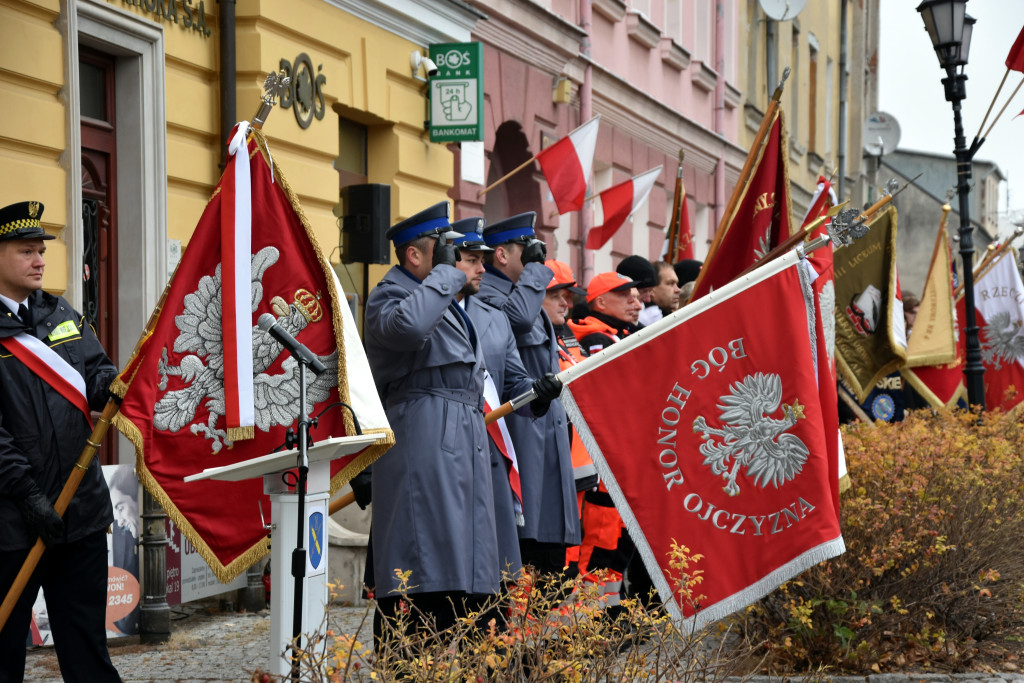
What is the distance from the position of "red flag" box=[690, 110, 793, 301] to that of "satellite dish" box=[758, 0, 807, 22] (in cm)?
1552

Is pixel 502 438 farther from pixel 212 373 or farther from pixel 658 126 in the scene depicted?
pixel 658 126

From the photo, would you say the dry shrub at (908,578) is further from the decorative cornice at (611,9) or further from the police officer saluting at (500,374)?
the decorative cornice at (611,9)

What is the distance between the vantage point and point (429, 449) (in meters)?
4.91

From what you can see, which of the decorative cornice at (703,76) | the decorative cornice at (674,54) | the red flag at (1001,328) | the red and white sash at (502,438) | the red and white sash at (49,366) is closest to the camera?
the red and white sash at (49,366)

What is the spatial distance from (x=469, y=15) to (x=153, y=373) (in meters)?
7.88

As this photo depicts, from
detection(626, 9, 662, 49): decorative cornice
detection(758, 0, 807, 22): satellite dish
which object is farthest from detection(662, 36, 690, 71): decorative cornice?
detection(758, 0, 807, 22): satellite dish

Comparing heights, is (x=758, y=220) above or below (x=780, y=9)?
below

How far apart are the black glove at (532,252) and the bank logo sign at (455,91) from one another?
555 cm

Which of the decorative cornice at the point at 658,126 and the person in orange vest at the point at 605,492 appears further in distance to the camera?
the decorative cornice at the point at 658,126

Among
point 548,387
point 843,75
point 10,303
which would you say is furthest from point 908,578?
point 843,75

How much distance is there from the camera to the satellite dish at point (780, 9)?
72.7ft

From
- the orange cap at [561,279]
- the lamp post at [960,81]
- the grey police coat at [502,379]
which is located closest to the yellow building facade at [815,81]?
the lamp post at [960,81]

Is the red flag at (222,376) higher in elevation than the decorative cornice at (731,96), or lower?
lower

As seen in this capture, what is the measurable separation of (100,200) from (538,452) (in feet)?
11.9
